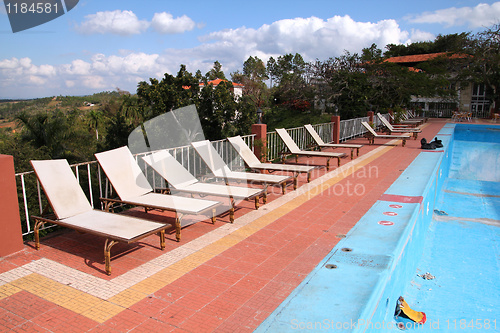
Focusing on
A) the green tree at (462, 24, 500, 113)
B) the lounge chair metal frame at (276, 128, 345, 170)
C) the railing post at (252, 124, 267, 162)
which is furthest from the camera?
the green tree at (462, 24, 500, 113)

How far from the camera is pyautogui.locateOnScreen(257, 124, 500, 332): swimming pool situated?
2965mm

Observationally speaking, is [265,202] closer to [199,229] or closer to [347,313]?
[199,229]

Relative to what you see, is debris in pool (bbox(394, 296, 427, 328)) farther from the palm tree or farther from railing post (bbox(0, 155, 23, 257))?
the palm tree

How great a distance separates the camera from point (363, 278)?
3.44 metres

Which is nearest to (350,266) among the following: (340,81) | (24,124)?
(24,124)

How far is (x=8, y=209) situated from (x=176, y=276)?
2.10 meters

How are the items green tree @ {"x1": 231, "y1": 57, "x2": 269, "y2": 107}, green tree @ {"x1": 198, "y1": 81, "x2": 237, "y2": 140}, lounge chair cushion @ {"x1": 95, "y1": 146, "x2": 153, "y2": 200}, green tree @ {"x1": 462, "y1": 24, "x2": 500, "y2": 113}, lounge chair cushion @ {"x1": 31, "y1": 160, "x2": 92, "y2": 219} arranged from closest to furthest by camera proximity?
lounge chair cushion @ {"x1": 31, "y1": 160, "x2": 92, "y2": 219}
lounge chair cushion @ {"x1": 95, "y1": 146, "x2": 153, "y2": 200}
green tree @ {"x1": 198, "y1": 81, "x2": 237, "y2": 140}
green tree @ {"x1": 462, "y1": 24, "x2": 500, "y2": 113}
green tree @ {"x1": 231, "y1": 57, "x2": 269, "y2": 107}

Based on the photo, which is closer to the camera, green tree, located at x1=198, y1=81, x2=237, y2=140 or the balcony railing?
the balcony railing

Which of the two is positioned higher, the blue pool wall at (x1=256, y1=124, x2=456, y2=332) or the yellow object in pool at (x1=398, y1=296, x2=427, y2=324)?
the blue pool wall at (x1=256, y1=124, x2=456, y2=332)

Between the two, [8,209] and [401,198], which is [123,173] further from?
[401,198]

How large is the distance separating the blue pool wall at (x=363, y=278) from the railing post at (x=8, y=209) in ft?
10.4

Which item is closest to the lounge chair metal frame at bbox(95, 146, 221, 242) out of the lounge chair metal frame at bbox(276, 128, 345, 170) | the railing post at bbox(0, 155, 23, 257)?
the railing post at bbox(0, 155, 23, 257)

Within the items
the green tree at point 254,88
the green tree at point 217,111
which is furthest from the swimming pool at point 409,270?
the green tree at point 254,88

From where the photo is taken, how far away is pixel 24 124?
15531 mm
